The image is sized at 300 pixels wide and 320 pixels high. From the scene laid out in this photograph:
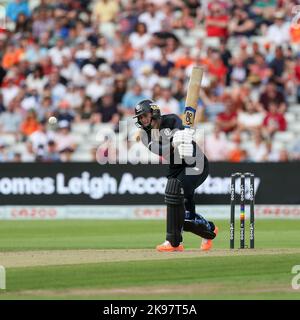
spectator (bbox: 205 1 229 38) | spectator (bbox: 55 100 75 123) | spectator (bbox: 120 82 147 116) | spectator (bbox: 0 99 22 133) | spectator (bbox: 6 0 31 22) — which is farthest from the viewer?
spectator (bbox: 6 0 31 22)

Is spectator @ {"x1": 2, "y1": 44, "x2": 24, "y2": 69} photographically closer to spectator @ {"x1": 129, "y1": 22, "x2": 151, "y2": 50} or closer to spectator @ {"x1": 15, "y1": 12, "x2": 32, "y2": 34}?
spectator @ {"x1": 15, "y1": 12, "x2": 32, "y2": 34}

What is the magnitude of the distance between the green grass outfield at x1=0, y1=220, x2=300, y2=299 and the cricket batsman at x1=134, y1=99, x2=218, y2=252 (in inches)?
14.6

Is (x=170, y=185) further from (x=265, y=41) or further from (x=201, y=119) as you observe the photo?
(x=265, y=41)

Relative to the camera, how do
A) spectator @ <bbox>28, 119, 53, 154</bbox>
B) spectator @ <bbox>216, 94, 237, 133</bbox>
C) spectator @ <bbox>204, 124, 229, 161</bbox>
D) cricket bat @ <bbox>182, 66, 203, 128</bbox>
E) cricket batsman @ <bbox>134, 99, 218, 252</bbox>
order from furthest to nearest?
1. spectator @ <bbox>28, 119, 53, 154</bbox>
2. spectator @ <bbox>216, 94, 237, 133</bbox>
3. spectator @ <bbox>204, 124, 229, 161</bbox>
4. cricket bat @ <bbox>182, 66, 203, 128</bbox>
5. cricket batsman @ <bbox>134, 99, 218, 252</bbox>

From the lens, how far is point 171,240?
11.4 meters

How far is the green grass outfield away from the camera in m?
8.78

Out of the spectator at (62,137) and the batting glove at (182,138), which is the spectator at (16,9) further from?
the batting glove at (182,138)

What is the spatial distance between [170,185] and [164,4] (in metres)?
10.8

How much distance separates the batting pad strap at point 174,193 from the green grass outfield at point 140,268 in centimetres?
60

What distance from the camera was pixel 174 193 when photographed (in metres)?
11.0

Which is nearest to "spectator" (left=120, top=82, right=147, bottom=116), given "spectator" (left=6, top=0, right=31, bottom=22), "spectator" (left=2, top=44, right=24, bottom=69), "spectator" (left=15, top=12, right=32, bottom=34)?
"spectator" (left=2, top=44, right=24, bottom=69)

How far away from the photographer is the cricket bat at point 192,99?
11.3 metres

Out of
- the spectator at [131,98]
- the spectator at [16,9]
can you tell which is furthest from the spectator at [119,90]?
the spectator at [16,9]
